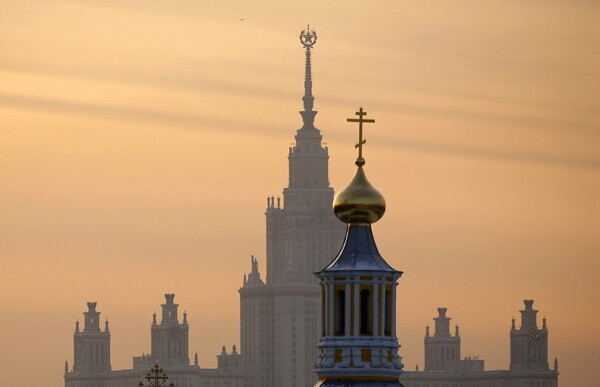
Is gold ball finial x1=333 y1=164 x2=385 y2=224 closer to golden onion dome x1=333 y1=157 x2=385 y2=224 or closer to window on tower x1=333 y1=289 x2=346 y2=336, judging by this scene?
golden onion dome x1=333 y1=157 x2=385 y2=224

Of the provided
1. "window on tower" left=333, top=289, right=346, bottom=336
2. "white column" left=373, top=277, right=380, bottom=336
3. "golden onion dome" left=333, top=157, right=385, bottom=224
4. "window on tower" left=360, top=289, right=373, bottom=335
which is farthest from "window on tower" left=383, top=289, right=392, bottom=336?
"golden onion dome" left=333, top=157, right=385, bottom=224

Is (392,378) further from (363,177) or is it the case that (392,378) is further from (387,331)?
(363,177)

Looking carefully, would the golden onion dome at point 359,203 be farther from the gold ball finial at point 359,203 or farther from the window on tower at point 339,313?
the window on tower at point 339,313

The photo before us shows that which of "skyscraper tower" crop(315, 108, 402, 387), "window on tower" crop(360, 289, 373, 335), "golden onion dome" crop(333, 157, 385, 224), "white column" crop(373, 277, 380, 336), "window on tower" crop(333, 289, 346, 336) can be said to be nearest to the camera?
"skyscraper tower" crop(315, 108, 402, 387)

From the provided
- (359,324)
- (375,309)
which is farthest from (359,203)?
(359,324)

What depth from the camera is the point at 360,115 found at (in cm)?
8712

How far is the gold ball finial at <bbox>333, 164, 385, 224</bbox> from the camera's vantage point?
Result: 85938 millimetres

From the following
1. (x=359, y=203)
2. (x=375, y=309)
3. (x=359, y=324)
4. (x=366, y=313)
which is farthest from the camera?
(x=359, y=203)

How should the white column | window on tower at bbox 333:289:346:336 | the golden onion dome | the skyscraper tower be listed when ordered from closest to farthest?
the skyscraper tower, the white column, window on tower at bbox 333:289:346:336, the golden onion dome

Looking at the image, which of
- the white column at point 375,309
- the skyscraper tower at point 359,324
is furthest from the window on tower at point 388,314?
the white column at point 375,309

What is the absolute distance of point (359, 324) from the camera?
8425 centimetres

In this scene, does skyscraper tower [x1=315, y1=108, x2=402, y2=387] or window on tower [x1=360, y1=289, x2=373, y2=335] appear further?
window on tower [x1=360, y1=289, x2=373, y2=335]

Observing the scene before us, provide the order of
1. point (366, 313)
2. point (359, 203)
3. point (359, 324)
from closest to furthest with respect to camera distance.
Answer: point (359, 324) → point (366, 313) → point (359, 203)

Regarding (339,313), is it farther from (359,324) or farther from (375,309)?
(375,309)
